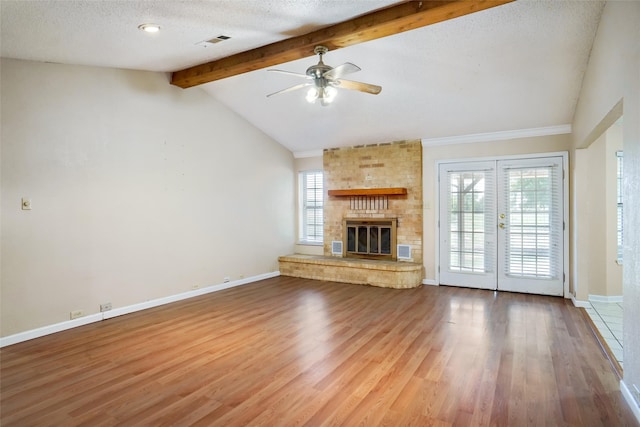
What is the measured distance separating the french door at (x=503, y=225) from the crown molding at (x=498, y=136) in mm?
367

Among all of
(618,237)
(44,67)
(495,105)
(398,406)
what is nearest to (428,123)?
(495,105)

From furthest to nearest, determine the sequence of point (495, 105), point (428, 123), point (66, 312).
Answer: point (428, 123) → point (495, 105) → point (66, 312)

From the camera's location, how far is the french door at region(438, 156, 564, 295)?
211 inches

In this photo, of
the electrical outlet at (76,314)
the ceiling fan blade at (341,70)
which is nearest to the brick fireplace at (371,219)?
the ceiling fan blade at (341,70)

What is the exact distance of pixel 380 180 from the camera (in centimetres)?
670

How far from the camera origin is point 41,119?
3848 mm

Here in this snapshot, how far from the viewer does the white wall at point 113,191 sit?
370 centimetres

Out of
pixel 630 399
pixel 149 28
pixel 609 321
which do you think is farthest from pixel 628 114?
pixel 149 28

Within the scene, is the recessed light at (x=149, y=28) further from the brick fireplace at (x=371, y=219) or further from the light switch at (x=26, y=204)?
the brick fireplace at (x=371, y=219)

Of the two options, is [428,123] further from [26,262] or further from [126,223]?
[26,262]

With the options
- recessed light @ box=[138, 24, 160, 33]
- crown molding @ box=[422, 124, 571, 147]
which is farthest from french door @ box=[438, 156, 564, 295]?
recessed light @ box=[138, 24, 160, 33]

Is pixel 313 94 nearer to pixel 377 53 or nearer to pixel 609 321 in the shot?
pixel 377 53

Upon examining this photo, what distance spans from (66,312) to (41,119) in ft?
7.00

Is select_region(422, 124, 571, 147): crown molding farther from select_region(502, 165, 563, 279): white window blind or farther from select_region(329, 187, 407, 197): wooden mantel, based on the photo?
select_region(329, 187, 407, 197): wooden mantel
